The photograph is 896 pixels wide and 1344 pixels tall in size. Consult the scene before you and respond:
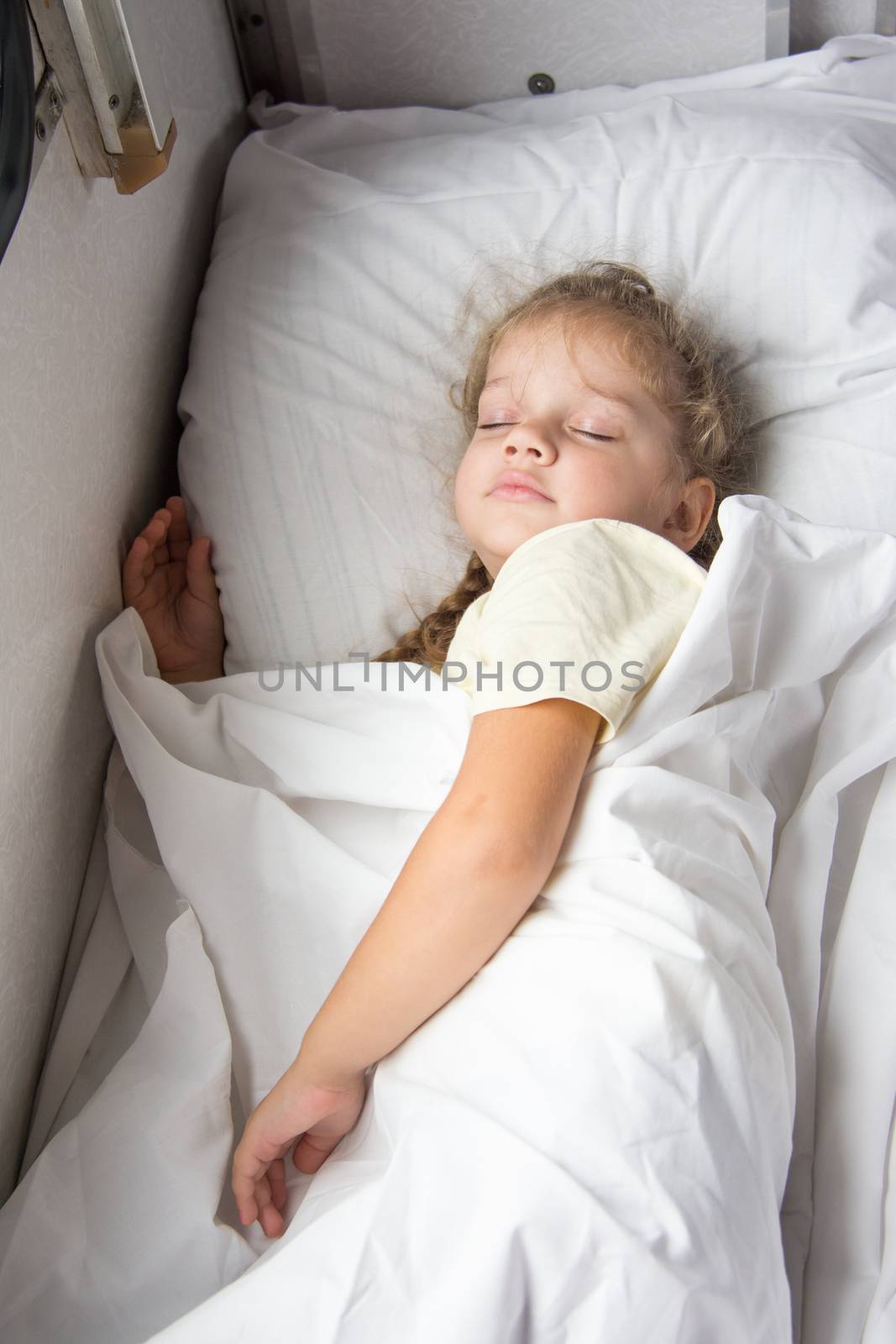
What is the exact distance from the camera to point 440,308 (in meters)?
1.16

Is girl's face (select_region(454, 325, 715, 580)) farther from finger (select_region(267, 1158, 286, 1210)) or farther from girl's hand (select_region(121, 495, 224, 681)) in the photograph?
finger (select_region(267, 1158, 286, 1210))

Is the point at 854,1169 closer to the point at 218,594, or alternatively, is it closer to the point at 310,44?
the point at 218,594

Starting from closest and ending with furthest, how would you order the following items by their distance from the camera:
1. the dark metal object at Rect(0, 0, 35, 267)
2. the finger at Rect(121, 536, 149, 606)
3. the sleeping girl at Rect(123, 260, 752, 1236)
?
the dark metal object at Rect(0, 0, 35, 267), the sleeping girl at Rect(123, 260, 752, 1236), the finger at Rect(121, 536, 149, 606)

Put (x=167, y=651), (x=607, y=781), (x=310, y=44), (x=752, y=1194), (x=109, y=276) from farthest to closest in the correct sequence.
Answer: (x=310, y=44), (x=167, y=651), (x=109, y=276), (x=607, y=781), (x=752, y=1194)

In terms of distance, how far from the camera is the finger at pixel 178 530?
111cm

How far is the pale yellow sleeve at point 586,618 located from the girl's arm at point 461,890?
0.02 meters

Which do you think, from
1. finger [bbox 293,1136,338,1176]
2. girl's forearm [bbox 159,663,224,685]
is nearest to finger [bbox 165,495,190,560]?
girl's forearm [bbox 159,663,224,685]

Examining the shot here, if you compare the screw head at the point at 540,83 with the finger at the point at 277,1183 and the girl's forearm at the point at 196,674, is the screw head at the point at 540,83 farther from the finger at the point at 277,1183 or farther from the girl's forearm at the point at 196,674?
the finger at the point at 277,1183

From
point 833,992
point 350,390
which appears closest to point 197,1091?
point 833,992

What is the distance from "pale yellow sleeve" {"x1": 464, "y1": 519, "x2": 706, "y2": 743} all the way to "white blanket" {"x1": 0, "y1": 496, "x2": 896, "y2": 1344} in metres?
0.04

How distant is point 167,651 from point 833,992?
648 mm

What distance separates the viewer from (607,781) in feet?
2.63

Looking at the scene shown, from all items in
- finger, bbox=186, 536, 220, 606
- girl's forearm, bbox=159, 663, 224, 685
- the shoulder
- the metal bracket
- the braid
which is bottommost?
girl's forearm, bbox=159, 663, 224, 685

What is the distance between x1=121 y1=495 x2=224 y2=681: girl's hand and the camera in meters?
1.07
